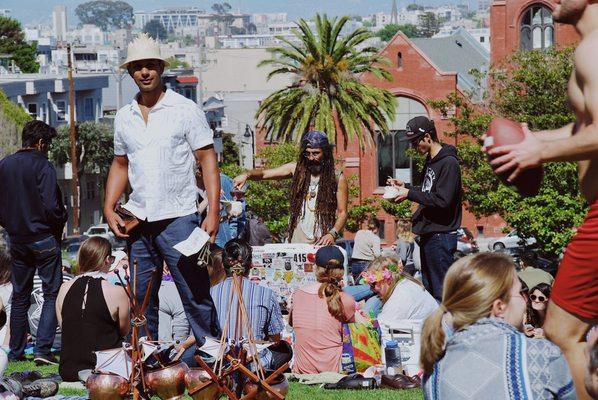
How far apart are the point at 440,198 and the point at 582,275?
193 inches

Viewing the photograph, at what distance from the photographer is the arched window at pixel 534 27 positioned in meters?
71.5

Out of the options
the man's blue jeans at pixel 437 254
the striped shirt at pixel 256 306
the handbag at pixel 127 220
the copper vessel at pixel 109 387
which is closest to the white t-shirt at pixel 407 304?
the man's blue jeans at pixel 437 254

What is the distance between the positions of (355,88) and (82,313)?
48634 mm

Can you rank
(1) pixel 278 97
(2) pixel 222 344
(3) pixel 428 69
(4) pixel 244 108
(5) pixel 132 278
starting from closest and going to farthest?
(2) pixel 222 344, (5) pixel 132 278, (1) pixel 278 97, (3) pixel 428 69, (4) pixel 244 108

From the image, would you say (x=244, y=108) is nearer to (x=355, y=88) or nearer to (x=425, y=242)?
(x=355, y=88)

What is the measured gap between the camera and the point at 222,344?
7.31 metres

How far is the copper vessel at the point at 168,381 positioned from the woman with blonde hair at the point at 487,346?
2.35 metres

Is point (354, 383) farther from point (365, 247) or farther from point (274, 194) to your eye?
point (274, 194)

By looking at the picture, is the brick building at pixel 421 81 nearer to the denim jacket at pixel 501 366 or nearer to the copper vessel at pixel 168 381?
the copper vessel at pixel 168 381

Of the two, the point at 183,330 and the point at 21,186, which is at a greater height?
the point at 21,186

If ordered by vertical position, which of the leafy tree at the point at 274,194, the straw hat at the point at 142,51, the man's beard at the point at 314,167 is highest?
the straw hat at the point at 142,51

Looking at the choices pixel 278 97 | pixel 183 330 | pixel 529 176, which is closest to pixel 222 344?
pixel 529 176

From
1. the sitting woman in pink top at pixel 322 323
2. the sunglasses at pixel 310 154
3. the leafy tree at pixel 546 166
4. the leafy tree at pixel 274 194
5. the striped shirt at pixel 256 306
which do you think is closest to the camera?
the striped shirt at pixel 256 306

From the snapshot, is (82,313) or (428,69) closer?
(82,313)
